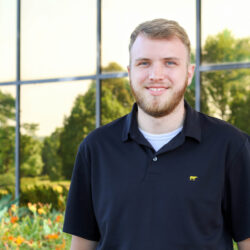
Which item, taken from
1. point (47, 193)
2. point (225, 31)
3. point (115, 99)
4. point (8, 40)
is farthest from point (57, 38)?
point (225, 31)

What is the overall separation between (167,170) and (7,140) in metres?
5.17

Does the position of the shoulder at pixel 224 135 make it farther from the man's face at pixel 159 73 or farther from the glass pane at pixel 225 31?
the glass pane at pixel 225 31

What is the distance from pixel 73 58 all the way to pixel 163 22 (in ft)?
13.7

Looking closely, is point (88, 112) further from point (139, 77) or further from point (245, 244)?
point (245, 244)

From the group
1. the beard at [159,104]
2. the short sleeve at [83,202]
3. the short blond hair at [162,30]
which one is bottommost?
the short sleeve at [83,202]

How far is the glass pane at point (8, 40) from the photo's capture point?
6.68 metres

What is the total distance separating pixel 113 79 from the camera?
18.6ft

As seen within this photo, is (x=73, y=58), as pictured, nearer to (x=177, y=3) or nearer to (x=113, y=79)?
(x=113, y=79)

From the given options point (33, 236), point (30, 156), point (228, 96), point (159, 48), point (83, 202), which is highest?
point (159, 48)

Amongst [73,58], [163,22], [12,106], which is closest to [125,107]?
[73,58]

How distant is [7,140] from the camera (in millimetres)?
6684

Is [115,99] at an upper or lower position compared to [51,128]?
upper

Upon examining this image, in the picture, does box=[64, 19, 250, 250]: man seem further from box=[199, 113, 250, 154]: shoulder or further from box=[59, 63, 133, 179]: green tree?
box=[59, 63, 133, 179]: green tree

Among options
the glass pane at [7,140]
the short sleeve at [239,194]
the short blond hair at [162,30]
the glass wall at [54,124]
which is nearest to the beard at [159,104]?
the short blond hair at [162,30]
